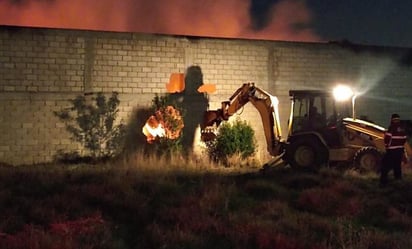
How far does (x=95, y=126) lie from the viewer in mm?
18984

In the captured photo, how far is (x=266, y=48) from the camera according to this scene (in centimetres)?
2142

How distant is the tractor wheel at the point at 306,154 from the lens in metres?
16.3

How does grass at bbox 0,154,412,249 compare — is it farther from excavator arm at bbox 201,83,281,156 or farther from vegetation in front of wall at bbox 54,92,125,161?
vegetation in front of wall at bbox 54,92,125,161

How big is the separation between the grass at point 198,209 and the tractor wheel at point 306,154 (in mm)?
438

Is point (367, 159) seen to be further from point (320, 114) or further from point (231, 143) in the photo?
point (231, 143)

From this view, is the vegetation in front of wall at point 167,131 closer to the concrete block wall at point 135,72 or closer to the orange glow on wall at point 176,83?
the concrete block wall at point 135,72

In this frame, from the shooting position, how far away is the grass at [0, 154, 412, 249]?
9281 millimetres

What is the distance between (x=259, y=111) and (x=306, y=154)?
197cm

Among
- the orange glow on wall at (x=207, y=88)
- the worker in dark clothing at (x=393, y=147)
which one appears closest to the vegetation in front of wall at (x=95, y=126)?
the orange glow on wall at (x=207, y=88)

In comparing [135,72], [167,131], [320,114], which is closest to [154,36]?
[135,72]

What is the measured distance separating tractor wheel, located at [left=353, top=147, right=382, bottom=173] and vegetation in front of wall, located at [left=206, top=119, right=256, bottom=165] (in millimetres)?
4555

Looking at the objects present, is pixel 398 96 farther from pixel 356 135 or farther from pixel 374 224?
pixel 374 224

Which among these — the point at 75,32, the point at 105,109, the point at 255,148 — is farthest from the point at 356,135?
the point at 75,32

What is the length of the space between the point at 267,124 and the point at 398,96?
858 centimetres
